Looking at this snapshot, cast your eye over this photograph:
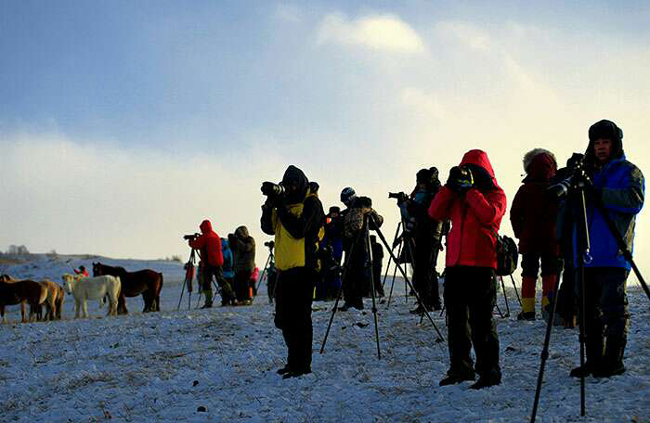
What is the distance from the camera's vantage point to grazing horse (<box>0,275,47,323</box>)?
17.6m

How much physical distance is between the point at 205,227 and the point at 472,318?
38.3 feet

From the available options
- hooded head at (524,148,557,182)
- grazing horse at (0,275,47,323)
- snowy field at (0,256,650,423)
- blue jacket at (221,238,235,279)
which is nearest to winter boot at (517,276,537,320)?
snowy field at (0,256,650,423)

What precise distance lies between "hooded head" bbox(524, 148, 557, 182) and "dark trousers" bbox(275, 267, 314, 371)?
3.80 m

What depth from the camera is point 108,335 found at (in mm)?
11984

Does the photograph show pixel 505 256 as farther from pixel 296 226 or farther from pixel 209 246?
pixel 209 246

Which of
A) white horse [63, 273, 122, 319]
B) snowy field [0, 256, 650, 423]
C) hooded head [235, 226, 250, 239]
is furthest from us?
white horse [63, 273, 122, 319]

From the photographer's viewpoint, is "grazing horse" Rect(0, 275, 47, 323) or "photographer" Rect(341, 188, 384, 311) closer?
"photographer" Rect(341, 188, 384, 311)

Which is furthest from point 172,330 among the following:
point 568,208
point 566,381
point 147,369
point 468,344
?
point 568,208

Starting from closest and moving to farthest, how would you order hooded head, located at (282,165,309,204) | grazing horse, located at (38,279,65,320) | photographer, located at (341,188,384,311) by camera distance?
hooded head, located at (282,165,309,204), photographer, located at (341,188,384,311), grazing horse, located at (38,279,65,320)

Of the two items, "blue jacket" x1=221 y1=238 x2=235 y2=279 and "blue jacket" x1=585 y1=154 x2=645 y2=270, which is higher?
"blue jacket" x1=585 y1=154 x2=645 y2=270

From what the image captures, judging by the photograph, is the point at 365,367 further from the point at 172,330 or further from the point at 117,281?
the point at 117,281

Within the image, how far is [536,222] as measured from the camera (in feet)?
30.1

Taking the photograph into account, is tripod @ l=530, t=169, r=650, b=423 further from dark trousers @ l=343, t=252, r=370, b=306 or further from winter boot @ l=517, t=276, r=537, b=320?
dark trousers @ l=343, t=252, r=370, b=306

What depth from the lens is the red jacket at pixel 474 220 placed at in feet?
21.0
